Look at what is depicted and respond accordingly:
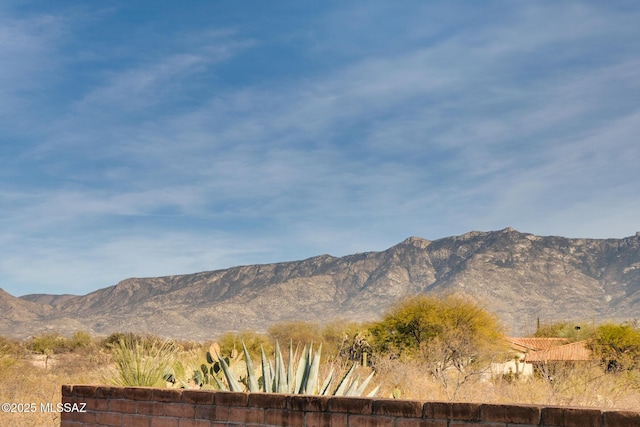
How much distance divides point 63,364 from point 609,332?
33.8 metres

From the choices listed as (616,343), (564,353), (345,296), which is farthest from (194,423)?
(345,296)

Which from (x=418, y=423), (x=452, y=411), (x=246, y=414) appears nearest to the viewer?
(x=452, y=411)

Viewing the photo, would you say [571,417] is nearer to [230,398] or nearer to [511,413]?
[511,413]

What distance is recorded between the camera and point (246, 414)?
6.46 meters

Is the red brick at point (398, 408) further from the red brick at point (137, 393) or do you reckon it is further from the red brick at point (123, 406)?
the red brick at point (123, 406)

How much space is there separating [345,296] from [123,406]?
576ft

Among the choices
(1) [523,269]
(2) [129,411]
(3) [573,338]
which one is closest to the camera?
(2) [129,411]

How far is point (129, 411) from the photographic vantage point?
7.66 m

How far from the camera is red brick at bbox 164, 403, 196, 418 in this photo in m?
6.92

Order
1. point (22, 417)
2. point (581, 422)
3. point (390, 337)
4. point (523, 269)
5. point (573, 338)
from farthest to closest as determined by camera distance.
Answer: point (523, 269)
point (573, 338)
point (390, 337)
point (22, 417)
point (581, 422)

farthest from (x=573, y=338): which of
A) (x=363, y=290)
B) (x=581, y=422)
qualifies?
(x=363, y=290)

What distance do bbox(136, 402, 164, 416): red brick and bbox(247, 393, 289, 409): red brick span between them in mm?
1290

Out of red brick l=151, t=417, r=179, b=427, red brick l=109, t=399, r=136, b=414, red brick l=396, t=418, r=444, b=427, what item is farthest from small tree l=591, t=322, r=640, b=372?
red brick l=396, t=418, r=444, b=427

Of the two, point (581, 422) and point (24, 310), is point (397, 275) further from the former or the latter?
point (581, 422)
